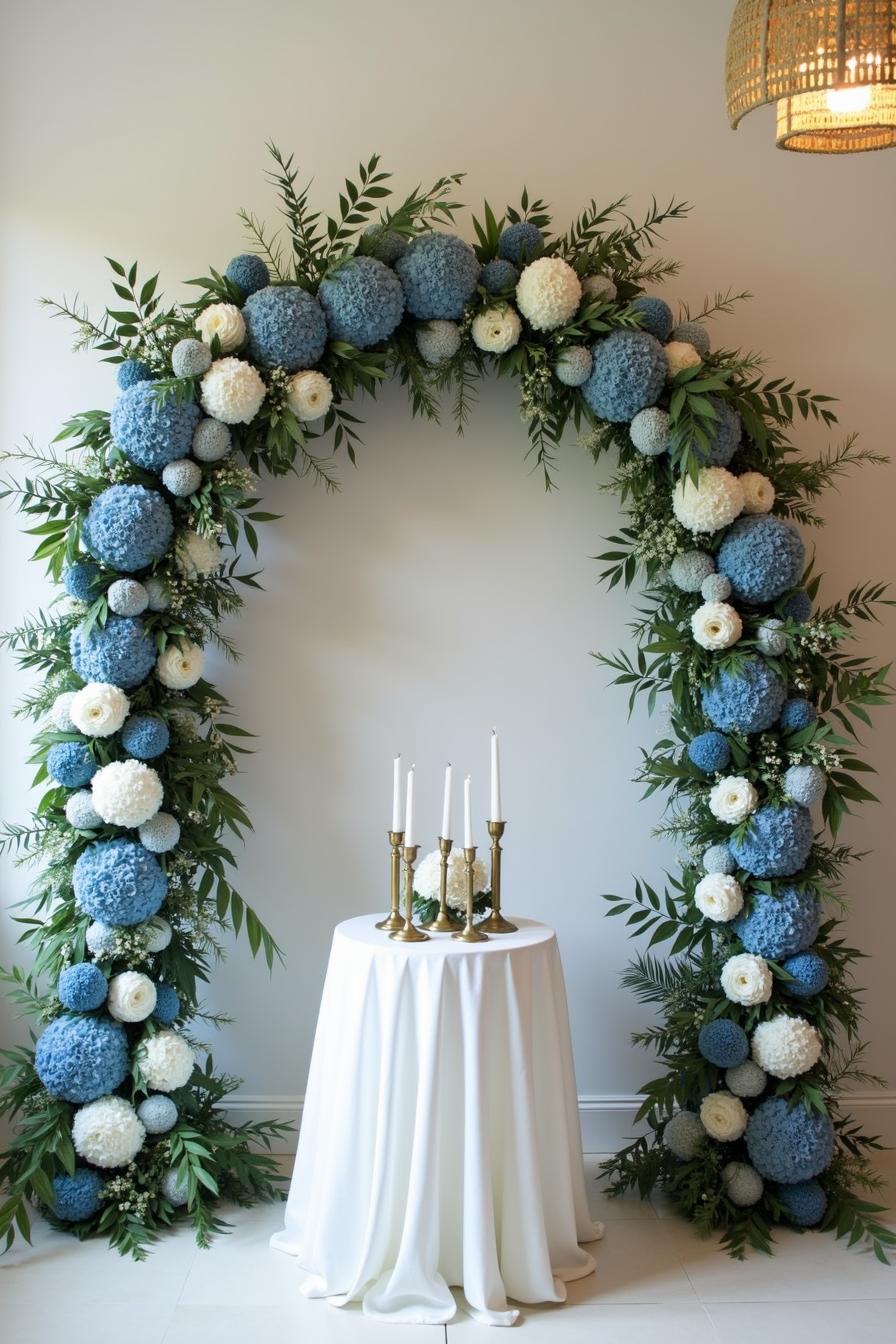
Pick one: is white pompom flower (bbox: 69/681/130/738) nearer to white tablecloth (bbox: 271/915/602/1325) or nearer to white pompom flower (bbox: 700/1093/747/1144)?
white tablecloth (bbox: 271/915/602/1325)

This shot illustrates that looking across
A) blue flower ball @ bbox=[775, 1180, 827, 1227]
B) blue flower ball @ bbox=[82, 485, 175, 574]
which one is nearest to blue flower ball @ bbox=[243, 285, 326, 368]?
blue flower ball @ bbox=[82, 485, 175, 574]

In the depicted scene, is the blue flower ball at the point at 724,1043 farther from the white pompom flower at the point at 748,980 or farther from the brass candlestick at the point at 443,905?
the brass candlestick at the point at 443,905

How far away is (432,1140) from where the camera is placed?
2.41 m

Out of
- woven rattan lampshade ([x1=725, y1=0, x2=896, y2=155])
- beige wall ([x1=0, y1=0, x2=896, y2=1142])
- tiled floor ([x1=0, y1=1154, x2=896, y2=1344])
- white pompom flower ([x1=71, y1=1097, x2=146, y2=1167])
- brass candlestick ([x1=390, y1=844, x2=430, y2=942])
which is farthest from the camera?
beige wall ([x1=0, y1=0, x2=896, y2=1142])

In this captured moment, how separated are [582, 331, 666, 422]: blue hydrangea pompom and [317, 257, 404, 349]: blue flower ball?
485 mm

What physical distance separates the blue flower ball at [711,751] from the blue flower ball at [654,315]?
965 mm

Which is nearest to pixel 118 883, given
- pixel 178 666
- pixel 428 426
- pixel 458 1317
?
pixel 178 666

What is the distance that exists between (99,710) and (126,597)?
0.25 metres

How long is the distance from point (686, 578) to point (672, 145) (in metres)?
1.17

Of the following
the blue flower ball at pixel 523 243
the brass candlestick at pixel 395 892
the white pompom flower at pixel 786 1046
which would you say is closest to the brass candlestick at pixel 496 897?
the brass candlestick at pixel 395 892

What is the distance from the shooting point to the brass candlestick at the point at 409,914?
8.50 feet

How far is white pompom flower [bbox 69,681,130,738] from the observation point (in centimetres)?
273

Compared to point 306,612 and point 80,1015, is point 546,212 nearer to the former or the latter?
point 306,612

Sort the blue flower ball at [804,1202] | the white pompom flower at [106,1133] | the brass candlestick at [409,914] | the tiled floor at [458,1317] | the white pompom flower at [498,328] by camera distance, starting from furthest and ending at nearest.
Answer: the white pompom flower at [498,328]
the blue flower ball at [804,1202]
the white pompom flower at [106,1133]
the brass candlestick at [409,914]
the tiled floor at [458,1317]
